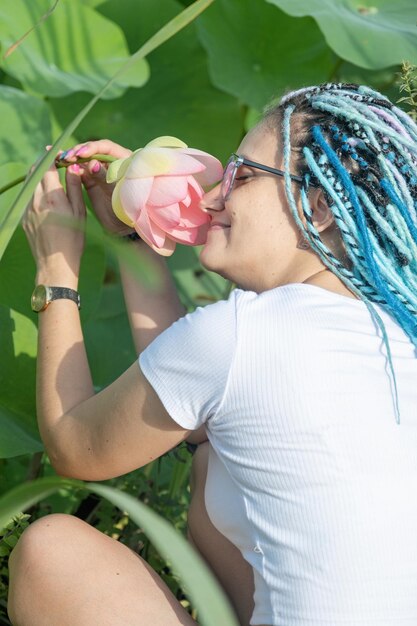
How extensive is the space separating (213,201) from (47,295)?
10.2 inches

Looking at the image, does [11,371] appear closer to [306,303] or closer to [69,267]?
[69,267]

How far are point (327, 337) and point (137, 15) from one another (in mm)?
1529

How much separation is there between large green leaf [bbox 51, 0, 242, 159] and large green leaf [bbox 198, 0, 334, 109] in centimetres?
9

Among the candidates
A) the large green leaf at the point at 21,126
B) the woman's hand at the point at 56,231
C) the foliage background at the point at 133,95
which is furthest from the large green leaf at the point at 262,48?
the woman's hand at the point at 56,231

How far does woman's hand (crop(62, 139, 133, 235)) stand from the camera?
56.0 inches

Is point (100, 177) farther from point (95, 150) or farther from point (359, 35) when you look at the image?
point (359, 35)

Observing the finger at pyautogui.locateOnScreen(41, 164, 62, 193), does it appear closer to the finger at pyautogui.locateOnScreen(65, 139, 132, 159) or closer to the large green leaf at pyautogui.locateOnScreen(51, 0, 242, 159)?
the finger at pyautogui.locateOnScreen(65, 139, 132, 159)

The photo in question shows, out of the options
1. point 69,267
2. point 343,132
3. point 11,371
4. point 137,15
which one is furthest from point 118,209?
point 137,15

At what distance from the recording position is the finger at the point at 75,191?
144 centimetres

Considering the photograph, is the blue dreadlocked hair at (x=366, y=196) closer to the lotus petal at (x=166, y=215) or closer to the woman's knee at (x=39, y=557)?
the lotus petal at (x=166, y=215)

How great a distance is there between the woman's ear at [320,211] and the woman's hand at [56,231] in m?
0.34

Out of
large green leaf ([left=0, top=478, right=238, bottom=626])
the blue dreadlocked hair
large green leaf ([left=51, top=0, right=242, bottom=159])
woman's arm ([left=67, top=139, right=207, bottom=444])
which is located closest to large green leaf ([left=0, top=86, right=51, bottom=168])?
large green leaf ([left=51, top=0, right=242, bottom=159])

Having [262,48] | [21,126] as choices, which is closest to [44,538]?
[21,126]

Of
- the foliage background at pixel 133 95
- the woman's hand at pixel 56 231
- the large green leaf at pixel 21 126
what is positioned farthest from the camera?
the large green leaf at pixel 21 126
